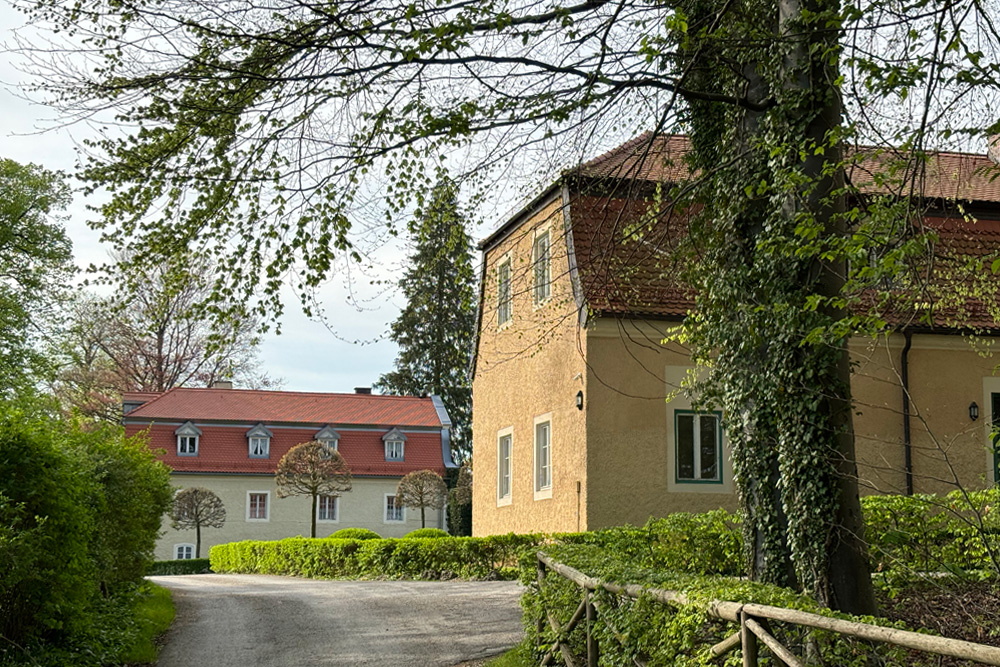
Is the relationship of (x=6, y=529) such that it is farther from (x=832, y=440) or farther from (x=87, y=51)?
(x=832, y=440)

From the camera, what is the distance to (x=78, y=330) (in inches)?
1222

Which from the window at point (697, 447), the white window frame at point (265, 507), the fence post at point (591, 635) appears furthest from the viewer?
the white window frame at point (265, 507)

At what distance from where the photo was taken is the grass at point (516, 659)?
30.8 feet

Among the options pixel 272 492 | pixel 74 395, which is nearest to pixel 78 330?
pixel 74 395

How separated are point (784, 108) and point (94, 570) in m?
7.29

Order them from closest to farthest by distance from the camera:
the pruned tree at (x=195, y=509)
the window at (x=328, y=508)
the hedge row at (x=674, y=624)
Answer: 1. the hedge row at (x=674, y=624)
2. the pruned tree at (x=195, y=509)
3. the window at (x=328, y=508)

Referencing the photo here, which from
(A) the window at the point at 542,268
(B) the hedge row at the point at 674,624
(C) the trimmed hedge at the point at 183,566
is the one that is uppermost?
(A) the window at the point at 542,268

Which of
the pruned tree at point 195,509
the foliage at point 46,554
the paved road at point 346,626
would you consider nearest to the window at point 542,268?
the paved road at point 346,626

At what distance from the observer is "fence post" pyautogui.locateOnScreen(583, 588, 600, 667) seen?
727cm

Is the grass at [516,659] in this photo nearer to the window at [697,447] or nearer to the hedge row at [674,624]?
the hedge row at [674,624]

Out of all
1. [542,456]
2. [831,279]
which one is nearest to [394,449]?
[542,456]

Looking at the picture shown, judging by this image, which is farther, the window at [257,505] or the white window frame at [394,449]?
the white window frame at [394,449]

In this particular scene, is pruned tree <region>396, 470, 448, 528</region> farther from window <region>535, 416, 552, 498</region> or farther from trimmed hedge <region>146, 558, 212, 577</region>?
window <region>535, 416, 552, 498</region>

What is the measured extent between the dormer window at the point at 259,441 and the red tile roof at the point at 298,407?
17.0 inches
